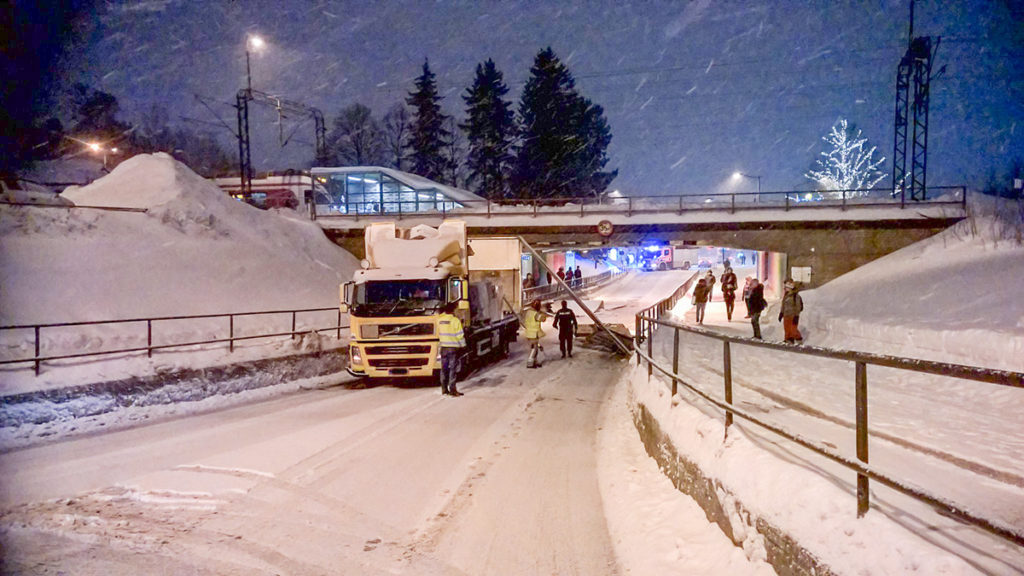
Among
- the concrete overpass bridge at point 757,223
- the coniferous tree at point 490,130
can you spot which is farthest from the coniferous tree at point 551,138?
the concrete overpass bridge at point 757,223

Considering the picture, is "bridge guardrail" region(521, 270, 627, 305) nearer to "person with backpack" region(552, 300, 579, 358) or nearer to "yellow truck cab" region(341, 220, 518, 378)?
"person with backpack" region(552, 300, 579, 358)

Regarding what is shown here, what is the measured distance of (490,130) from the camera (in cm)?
7131

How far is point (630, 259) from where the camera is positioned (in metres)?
→ 102

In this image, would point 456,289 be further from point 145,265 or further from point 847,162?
point 847,162

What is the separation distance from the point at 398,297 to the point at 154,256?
12.1 m

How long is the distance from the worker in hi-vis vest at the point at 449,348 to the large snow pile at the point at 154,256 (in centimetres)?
1036

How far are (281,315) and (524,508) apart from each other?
16.9 metres

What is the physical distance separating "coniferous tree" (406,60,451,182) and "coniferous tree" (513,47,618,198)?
12.1m

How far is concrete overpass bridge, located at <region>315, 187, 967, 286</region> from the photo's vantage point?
28.1 meters

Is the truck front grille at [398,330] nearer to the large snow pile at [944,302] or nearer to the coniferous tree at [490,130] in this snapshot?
the large snow pile at [944,302]

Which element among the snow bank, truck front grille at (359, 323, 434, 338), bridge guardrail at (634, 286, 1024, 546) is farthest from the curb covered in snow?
the snow bank

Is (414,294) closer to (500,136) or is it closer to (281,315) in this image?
(281,315)

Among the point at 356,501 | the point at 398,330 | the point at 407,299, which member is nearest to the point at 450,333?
the point at 398,330

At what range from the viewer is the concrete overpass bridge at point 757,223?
28.1 m
